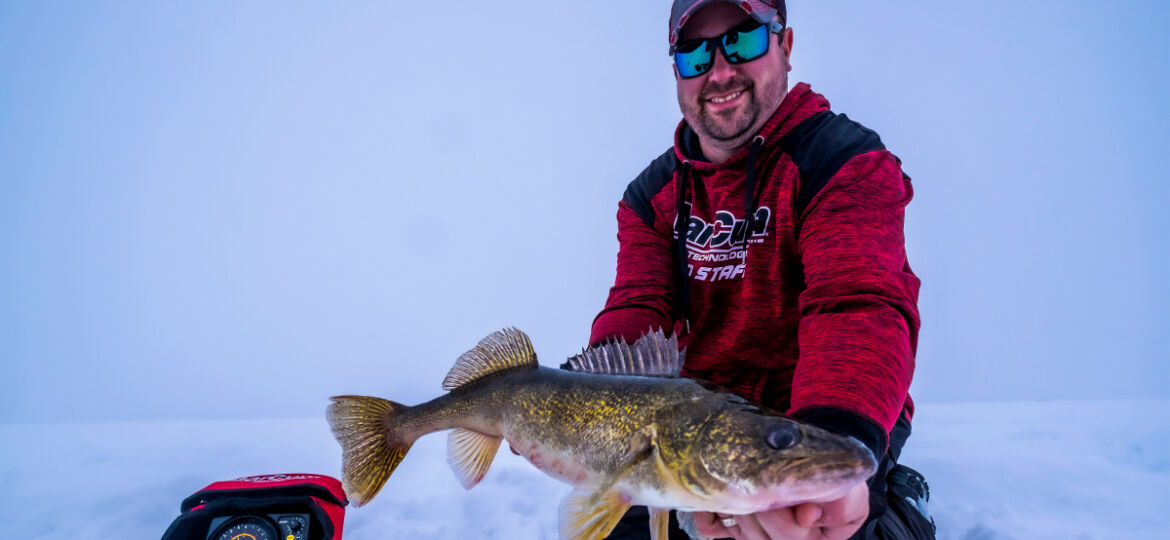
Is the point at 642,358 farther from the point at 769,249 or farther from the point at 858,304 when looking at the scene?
the point at 769,249

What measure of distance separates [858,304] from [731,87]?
1.36m

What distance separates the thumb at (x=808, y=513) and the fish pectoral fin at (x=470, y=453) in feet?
4.40

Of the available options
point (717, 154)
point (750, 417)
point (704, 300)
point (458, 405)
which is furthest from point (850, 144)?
point (458, 405)

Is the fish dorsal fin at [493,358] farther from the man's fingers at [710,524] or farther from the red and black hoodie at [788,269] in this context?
the man's fingers at [710,524]

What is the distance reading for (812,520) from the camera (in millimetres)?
1721

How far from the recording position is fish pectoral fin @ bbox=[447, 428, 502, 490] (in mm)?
2771

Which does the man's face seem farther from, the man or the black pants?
the black pants

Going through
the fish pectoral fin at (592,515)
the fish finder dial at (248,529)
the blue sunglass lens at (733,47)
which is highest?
the blue sunglass lens at (733,47)

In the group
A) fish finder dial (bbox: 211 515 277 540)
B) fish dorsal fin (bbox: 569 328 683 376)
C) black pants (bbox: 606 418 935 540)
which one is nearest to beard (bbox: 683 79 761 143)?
fish dorsal fin (bbox: 569 328 683 376)

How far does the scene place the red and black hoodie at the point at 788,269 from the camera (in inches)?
81.8

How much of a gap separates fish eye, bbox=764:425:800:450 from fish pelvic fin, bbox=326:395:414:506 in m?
1.71

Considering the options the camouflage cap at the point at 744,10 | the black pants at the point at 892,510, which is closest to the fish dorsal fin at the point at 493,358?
the black pants at the point at 892,510

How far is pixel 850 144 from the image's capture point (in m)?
2.92

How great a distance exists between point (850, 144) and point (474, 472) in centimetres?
211
